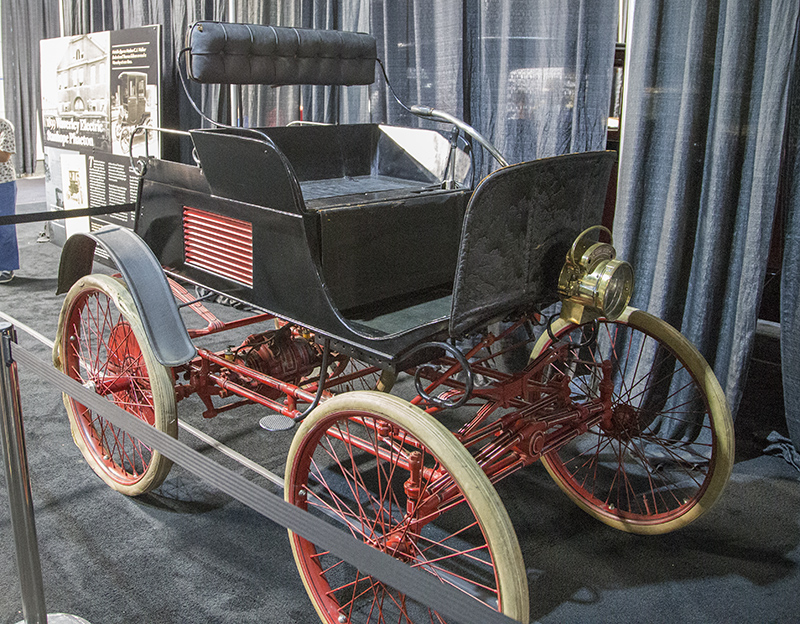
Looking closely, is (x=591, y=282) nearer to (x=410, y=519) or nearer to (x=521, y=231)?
(x=521, y=231)

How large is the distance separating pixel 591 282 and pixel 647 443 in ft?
4.21

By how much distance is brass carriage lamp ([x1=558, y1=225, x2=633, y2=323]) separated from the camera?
Answer: 6.20 feet

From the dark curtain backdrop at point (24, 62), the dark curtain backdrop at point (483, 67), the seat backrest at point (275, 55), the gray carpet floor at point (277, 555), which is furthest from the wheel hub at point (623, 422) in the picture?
the dark curtain backdrop at point (24, 62)

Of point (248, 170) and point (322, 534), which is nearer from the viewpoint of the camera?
point (322, 534)

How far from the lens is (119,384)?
2445 millimetres

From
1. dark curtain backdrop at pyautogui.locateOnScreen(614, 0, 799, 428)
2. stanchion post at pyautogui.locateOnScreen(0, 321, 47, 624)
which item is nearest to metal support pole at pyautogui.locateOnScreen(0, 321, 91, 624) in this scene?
stanchion post at pyautogui.locateOnScreen(0, 321, 47, 624)

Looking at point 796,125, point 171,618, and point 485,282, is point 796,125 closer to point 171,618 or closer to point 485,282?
point 485,282

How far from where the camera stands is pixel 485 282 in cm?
180

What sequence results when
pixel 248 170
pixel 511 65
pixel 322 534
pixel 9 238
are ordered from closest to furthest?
pixel 322 534
pixel 248 170
pixel 511 65
pixel 9 238

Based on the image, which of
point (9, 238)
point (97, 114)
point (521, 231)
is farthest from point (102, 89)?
point (521, 231)

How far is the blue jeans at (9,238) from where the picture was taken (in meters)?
4.37

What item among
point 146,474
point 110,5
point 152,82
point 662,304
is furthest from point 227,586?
point 110,5

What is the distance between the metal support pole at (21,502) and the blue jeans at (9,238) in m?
3.12

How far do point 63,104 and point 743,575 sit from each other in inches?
216
